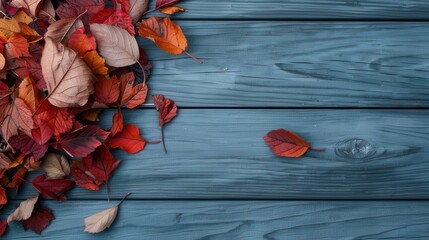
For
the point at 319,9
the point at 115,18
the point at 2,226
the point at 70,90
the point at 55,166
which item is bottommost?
the point at 2,226

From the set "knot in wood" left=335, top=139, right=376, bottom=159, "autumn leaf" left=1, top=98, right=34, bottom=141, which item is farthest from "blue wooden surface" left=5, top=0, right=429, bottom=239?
"autumn leaf" left=1, top=98, right=34, bottom=141

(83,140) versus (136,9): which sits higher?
(136,9)

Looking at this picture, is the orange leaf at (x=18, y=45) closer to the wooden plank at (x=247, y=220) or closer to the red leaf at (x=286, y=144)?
the wooden plank at (x=247, y=220)

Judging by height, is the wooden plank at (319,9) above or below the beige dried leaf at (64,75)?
above

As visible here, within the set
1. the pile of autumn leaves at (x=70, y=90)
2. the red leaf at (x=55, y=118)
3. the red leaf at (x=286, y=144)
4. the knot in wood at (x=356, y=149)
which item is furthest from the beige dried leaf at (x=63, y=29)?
the knot in wood at (x=356, y=149)

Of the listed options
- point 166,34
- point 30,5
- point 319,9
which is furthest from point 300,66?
point 30,5

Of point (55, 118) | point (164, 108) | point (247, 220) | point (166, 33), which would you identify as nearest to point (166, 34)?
point (166, 33)

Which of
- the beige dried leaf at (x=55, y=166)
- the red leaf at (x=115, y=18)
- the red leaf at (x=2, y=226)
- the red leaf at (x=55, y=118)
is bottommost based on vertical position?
the red leaf at (x=2, y=226)

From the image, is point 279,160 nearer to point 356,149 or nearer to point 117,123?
point 356,149
